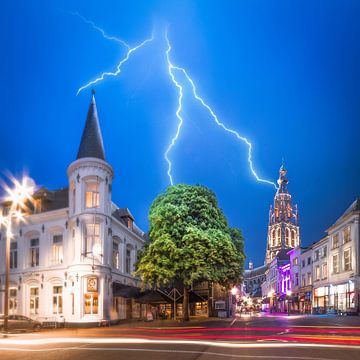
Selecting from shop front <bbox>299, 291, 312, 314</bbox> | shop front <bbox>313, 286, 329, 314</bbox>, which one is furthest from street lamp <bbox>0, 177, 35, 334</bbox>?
shop front <bbox>299, 291, 312, 314</bbox>

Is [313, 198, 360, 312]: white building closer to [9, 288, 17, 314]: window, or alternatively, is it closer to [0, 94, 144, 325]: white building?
[0, 94, 144, 325]: white building

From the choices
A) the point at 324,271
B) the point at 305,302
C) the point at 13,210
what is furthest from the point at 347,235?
the point at 13,210

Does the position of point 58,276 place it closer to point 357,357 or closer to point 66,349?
point 66,349

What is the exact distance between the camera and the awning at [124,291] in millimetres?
39344

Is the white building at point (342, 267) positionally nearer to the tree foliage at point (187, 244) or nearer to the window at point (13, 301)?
the tree foliage at point (187, 244)

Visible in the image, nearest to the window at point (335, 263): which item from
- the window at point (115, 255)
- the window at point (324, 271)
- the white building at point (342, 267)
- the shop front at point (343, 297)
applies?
the white building at point (342, 267)

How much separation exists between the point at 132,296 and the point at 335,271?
32821 mm

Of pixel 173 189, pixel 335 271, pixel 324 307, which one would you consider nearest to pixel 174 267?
pixel 173 189

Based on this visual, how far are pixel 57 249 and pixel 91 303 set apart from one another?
607 cm

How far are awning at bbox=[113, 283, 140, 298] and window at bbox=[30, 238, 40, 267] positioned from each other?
24.4 ft

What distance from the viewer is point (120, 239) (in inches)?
1673

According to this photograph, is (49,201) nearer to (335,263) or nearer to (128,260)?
(128,260)

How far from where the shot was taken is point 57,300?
36.8 metres

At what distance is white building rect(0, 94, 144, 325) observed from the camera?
35.3 m
